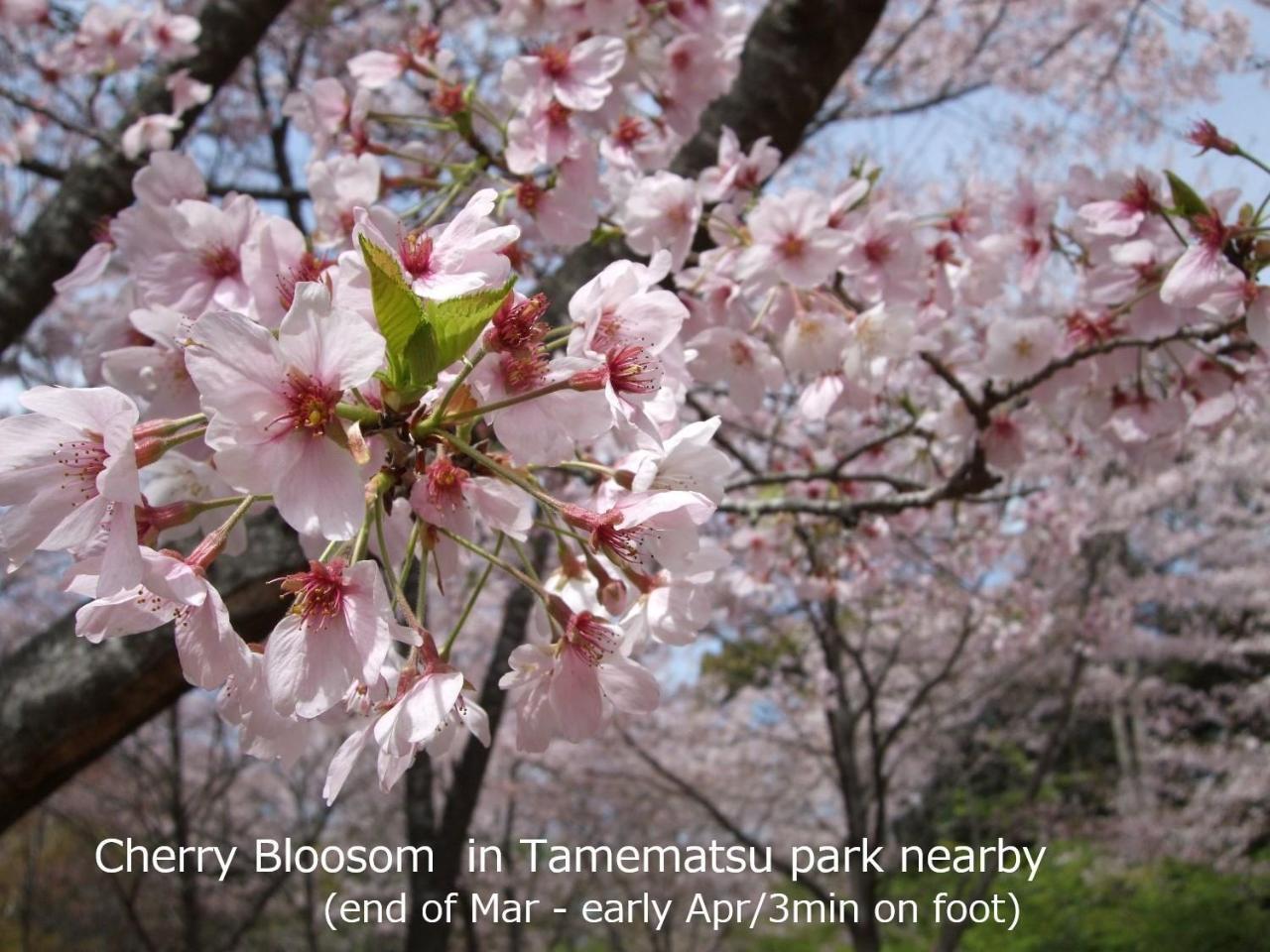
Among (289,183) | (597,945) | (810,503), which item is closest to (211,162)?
(289,183)

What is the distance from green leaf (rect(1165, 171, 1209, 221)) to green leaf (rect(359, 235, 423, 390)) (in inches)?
48.7

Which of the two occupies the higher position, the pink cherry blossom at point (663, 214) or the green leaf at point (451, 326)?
the pink cherry blossom at point (663, 214)

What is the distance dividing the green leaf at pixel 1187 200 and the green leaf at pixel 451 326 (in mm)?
1164

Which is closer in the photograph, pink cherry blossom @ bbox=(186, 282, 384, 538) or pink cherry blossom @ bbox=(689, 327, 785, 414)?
pink cherry blossom @ bbox=(186, 282, 384, 538)

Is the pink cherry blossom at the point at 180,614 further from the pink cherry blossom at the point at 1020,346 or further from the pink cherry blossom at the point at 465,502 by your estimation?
the pink cherry blossom at the point at 1020,346

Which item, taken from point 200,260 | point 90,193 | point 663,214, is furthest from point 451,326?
point 90,193

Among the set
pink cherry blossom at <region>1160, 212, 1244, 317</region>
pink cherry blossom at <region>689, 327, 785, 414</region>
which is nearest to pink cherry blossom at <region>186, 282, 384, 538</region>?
pink cherry blossom at <region>689, 327, 785, 414</region>

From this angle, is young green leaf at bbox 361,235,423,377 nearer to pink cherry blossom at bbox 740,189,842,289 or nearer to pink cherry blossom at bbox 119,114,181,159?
pink cherry blossom at bbox 740,189,842,289

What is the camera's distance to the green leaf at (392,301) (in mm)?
722

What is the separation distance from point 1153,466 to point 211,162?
7.12m

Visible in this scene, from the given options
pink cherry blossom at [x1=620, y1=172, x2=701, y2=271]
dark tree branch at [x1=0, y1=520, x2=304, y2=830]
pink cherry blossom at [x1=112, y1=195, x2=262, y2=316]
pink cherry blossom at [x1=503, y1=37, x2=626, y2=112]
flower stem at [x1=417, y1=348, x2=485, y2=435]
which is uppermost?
pink cherry blossom at [x1=503, y1=37, x2=626, y2=112]

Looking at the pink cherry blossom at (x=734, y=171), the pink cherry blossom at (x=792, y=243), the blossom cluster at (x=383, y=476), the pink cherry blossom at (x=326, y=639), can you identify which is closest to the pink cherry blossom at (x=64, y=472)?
the blossom cluster at (x=383, y=476)

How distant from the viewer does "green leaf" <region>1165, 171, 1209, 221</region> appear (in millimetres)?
1375

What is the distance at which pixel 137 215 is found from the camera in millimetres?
1301
